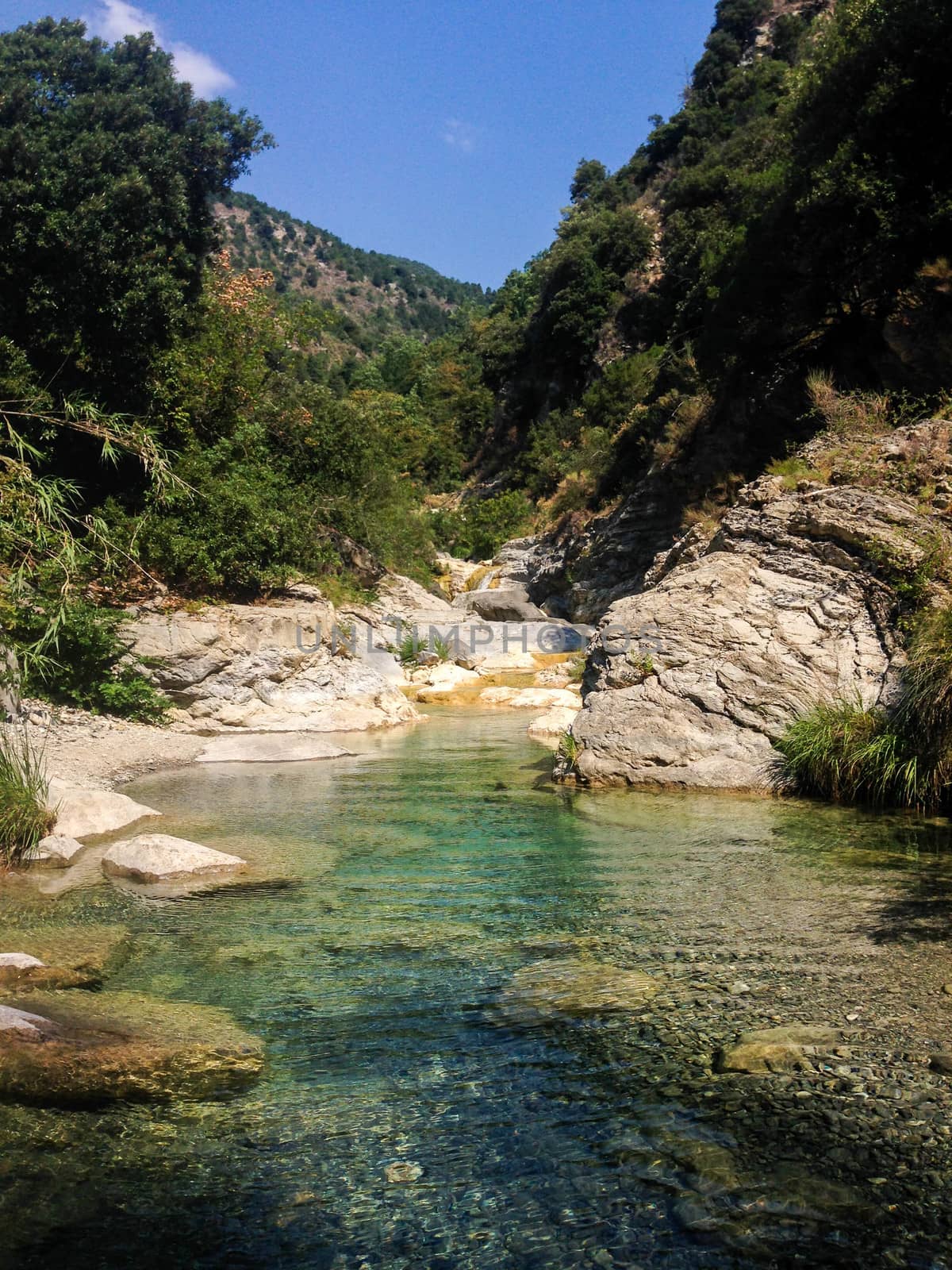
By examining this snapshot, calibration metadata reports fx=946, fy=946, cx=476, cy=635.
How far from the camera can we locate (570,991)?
470cm

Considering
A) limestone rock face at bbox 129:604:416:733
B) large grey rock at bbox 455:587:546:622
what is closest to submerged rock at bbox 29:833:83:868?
limestone rock face at bbox 129:604:416:733

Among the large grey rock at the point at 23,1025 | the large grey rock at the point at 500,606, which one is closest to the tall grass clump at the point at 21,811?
the large grey rock at the point at 23,1025

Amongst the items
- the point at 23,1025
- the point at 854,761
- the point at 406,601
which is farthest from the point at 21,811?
the point at 406,601

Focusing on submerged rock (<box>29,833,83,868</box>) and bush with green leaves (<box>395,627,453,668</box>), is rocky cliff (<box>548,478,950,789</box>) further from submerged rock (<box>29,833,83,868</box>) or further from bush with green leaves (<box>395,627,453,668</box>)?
bush with green leaves (<box>395,627,453,668</box>)

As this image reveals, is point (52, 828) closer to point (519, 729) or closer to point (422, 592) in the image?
point (519, 729)

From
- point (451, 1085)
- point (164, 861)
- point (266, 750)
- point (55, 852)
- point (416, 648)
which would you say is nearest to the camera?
point (451, 1085)

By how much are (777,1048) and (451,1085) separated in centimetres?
134

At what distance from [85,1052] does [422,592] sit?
24396 mm

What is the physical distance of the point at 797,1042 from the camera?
391 centimetres

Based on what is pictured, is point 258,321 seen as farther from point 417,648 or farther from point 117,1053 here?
point 117,1053

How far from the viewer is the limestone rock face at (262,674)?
1508cm

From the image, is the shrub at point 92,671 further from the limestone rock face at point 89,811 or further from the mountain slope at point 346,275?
the mountain slope at point 346,275

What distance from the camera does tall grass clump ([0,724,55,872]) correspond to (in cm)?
716

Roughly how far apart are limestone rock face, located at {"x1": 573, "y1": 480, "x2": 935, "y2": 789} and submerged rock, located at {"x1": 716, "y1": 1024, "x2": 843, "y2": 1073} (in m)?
5.80
